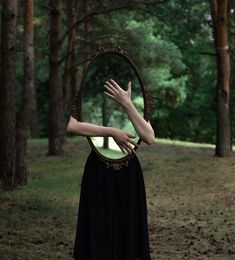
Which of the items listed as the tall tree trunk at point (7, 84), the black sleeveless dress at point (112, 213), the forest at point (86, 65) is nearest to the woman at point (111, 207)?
the black sleeveless dress at point (112, 213)

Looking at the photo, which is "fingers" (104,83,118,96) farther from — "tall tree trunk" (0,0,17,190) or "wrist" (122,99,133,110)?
"tall tree trunk" (0,0,17,190)

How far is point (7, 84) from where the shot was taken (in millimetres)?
13766

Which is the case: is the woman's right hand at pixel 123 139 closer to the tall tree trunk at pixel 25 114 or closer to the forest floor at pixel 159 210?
the forest floor at pixel 159 210

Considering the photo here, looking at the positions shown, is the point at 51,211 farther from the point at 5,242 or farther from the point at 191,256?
the point at 191,256

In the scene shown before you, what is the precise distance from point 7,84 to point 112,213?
8.71m

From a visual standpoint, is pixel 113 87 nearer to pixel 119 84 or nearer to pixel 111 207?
pixel 119 84

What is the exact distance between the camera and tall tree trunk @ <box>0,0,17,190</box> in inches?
539

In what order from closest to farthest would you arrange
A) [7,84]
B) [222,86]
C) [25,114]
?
[7,84] → [25,114] → [222,86]

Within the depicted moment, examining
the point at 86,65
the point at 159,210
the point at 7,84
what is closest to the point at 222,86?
the point at 159,210

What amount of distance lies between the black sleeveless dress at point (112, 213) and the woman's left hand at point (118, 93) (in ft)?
1.73

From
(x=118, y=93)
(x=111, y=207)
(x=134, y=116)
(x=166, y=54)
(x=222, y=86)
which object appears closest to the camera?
(x=134, y=116)

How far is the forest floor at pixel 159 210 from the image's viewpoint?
8680mm

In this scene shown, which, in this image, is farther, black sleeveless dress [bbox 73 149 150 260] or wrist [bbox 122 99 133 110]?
black sleeveless dress [bbox 73 149 150 260]

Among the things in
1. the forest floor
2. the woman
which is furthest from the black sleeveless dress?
the forest floor
